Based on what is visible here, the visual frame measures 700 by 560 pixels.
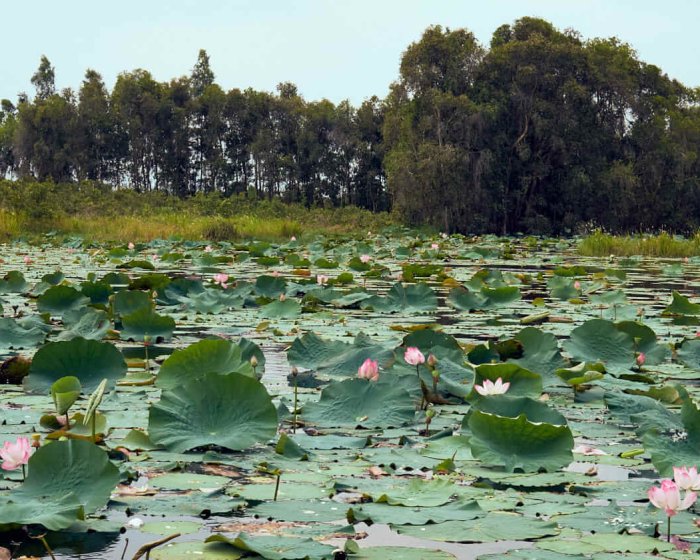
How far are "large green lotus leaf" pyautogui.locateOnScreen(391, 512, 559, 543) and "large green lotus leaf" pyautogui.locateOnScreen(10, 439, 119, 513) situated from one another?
0.54 metres

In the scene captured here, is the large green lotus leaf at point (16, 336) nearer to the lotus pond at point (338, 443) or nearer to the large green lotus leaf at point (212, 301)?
the lotus pond at point (338, 443)

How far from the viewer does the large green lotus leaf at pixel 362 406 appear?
7.97ft

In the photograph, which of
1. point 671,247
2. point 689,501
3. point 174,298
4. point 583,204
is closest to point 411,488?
point 689,501

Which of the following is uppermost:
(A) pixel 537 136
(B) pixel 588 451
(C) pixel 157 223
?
(A) pixel 537 136

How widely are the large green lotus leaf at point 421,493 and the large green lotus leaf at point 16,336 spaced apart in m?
2.28

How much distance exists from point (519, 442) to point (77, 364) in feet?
4.81

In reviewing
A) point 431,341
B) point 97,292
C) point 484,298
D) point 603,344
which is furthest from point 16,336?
point 484,298

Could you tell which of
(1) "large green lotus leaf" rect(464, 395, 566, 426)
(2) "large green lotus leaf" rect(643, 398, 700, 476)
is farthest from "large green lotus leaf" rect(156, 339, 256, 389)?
(2) "large green lotus leaf" rect(643, 398, 700, 476)

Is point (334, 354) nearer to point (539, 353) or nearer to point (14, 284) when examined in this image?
point (539, 353)

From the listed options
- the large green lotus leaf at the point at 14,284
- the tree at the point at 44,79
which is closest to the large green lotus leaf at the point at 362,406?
the large green lotus leaf at the point at 14,284

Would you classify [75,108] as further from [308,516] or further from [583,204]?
[308,516]

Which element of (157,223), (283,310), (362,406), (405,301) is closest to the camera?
(362,406)

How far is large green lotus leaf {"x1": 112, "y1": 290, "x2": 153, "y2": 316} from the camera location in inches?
170

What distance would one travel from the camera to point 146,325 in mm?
3852
